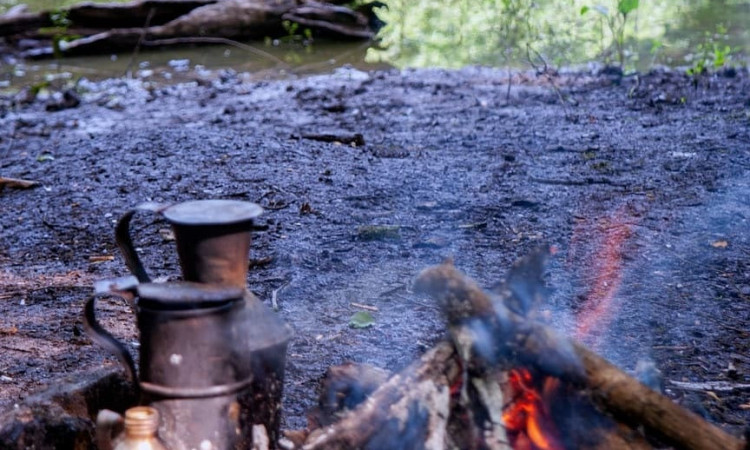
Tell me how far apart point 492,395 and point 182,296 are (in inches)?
27.6

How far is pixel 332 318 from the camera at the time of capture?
3.64m

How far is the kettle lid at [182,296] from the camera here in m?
1.87

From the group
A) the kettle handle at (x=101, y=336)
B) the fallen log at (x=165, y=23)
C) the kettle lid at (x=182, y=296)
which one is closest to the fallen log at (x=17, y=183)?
the kettle handle at (x=101, y=336)

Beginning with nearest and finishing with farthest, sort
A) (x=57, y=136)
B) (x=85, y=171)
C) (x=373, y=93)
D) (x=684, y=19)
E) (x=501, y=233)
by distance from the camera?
1. (x=501, y=233)
2. (x=85, y=171)
3. (x=57, y=136)
4. (x=373, y=93)
5. (x=684, y=19)

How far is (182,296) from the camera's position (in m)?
1.87

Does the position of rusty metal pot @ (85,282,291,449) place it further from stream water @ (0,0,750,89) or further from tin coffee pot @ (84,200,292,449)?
stream water @ (0,0,750,89)

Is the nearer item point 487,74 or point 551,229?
point 551,229

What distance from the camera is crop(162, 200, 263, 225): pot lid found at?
1.91 m

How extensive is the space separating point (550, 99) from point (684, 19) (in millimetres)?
6004

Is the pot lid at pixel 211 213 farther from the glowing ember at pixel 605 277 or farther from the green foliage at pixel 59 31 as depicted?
the green foliage at pixel 59 31

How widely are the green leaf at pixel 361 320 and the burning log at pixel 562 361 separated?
60.9 inches

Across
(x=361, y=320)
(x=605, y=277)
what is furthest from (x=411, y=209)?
(x=361, y=320)

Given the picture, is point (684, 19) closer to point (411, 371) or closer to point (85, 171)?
point (85, 171)

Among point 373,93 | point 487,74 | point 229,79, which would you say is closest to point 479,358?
point 373,93
